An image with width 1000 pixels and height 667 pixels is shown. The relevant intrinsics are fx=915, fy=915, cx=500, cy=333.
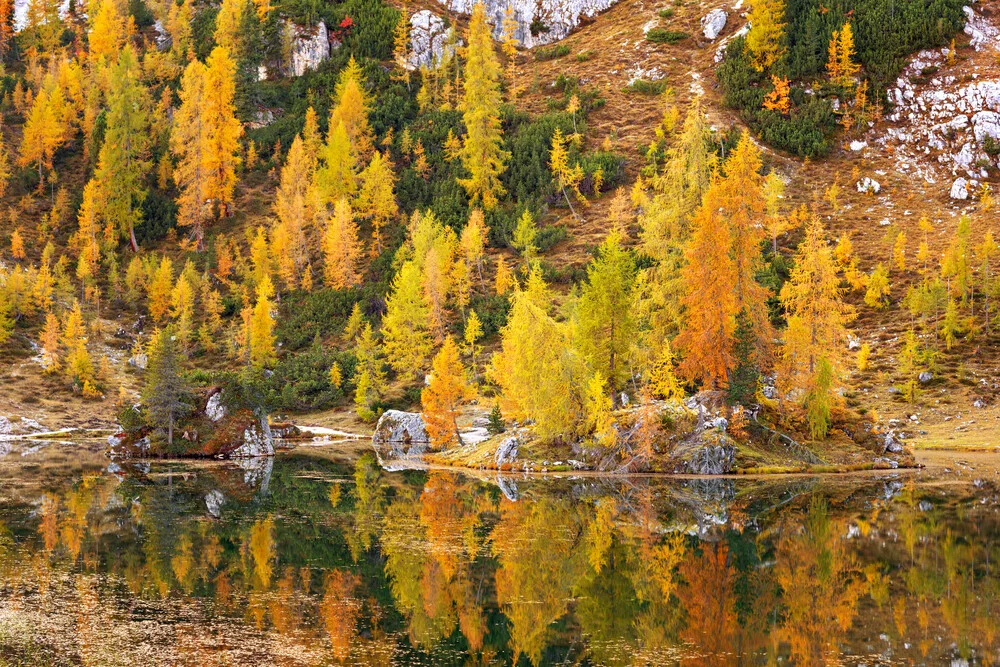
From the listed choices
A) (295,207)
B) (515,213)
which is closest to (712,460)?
(515,213)

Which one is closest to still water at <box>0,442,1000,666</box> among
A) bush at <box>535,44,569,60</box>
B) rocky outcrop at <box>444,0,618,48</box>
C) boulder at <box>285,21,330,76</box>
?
boulder at <box>285,21,330,76</box>

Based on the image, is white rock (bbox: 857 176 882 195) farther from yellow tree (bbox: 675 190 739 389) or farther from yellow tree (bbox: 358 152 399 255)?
yellow tree (bbox: 358 152 399 255)

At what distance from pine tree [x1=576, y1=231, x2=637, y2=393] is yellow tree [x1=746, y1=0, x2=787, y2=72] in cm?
6272

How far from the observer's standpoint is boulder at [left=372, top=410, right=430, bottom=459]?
6488 centimetres

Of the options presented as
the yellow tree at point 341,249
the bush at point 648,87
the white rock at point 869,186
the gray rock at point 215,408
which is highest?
the bush at point 648,87

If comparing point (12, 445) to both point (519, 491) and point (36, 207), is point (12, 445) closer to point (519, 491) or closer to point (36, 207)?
point (519, 491)

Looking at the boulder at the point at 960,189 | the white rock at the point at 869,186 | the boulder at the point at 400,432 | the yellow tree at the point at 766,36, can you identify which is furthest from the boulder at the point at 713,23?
the boulder at the point at 400,432

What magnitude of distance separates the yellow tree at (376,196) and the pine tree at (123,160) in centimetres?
2564

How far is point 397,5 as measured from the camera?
130375 millimetres

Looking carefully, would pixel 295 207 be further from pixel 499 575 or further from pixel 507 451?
pixel 499 575

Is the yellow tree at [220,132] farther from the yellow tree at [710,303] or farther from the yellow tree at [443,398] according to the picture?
the yellow tree at [710,303]

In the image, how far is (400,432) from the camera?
215ft

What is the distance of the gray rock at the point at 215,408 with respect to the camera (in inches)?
2258

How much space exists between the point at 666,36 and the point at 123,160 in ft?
225
